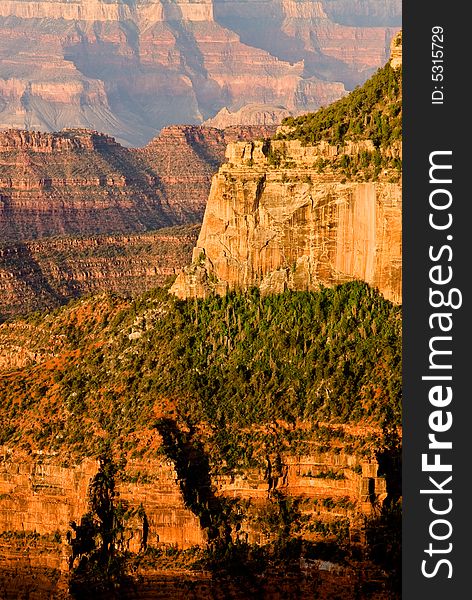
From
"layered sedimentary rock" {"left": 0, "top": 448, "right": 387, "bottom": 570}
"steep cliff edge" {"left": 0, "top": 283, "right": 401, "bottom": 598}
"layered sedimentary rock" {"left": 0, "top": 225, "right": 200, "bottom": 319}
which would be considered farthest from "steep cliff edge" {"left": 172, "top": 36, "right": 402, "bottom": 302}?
"layered sedimentary rock" {"left": 0, "top": 225, "right": 200, "bottom": 319}

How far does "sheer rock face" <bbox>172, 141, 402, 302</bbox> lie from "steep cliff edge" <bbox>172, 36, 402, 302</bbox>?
0.13 ft

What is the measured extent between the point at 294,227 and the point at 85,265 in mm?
87504

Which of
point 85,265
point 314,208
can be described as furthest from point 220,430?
point 85,265

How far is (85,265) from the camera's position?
170 meters

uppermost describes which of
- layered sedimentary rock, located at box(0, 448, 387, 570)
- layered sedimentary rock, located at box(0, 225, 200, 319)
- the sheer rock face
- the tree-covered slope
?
layered sedimentary rock, located at box(0, 225, 200, 319)

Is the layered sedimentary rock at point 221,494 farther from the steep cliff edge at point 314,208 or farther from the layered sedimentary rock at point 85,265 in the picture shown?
the layered sedimentary rock at point 85,265

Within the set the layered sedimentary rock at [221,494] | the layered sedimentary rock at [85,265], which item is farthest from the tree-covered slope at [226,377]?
the layered sedimentary rock at [85,265]

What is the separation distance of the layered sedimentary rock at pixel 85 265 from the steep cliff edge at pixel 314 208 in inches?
2478

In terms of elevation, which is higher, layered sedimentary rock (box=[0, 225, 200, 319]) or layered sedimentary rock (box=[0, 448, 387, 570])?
layered sedimentary rock (box=[0, 225, 200, 319])

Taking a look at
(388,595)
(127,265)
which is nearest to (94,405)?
(388,595)

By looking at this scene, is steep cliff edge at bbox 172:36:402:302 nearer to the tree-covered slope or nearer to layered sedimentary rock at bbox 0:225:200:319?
the tree-covered slope

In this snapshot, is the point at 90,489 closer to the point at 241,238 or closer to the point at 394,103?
the point at 241,238

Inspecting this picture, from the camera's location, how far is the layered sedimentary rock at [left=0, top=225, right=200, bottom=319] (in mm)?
156125

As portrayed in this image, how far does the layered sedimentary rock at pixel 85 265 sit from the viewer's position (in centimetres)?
15612
